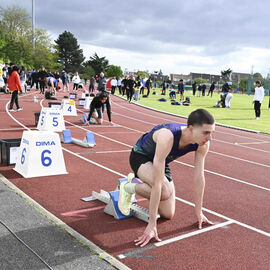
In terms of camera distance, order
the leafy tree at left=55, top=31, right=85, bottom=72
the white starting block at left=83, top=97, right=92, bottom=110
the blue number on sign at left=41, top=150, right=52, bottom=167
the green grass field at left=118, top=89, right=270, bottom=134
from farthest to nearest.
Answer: the leafy tree at left=55, top=31, right=85, bottom=72 < the white starting block at left=83, top=97, right=92, bottom=110 < the green grass field at left=118, top=89, right=270, bottom=134 < the blue number on sign at left=41, top=150, right=52, bottom=167

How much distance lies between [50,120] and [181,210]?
7107 mm

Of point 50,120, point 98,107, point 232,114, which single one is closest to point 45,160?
point 50,120

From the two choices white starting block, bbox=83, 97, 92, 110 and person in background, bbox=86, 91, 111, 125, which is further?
white starting block, bbox=83, 97, 92, 110

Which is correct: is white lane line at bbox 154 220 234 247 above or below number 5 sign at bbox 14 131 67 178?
below

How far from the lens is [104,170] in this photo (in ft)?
22.5

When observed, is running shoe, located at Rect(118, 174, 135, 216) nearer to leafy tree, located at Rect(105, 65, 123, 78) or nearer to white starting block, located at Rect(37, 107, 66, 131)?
white starting block, located at Rect(37, 107, 66, 131)

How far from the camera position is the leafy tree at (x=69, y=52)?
110m

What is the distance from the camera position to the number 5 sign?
585cm

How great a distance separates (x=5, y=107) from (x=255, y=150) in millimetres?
12050

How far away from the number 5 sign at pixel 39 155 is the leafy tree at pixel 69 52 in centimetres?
10771

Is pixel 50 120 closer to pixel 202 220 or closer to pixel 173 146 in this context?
pixel 202 220

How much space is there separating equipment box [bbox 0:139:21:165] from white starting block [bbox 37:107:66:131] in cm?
423

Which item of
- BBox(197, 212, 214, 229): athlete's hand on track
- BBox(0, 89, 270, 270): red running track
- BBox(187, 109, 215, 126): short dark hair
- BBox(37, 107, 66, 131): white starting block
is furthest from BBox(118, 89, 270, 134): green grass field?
BBox(187, 109, 215, 126): short dark hair

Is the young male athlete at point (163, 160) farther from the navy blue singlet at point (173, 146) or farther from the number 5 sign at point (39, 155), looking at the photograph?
the number 5 sign at point (39, 155)
